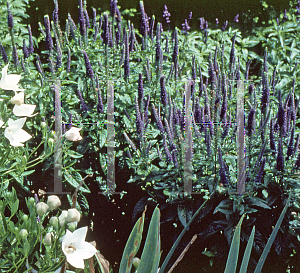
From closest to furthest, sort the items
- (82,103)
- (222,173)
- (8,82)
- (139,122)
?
1. (8,82)
2. (222,173)
3. (139,122)
4. (82,103)

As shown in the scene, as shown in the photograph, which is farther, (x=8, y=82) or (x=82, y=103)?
(x=82, y=103)

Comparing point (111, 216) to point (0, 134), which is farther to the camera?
point (111, 216)

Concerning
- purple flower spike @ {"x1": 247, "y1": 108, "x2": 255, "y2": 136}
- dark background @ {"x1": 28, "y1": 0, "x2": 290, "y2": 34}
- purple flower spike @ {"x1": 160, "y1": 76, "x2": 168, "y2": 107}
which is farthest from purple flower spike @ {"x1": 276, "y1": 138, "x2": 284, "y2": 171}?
dark background @ {"x1": 28, "y1": 0, "x2": 290, "y2": 34}

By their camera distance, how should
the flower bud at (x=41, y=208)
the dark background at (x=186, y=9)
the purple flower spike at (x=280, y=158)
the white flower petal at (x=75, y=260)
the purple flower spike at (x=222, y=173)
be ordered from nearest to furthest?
the white flower petal at (x=75, y=260)
the flower bud at (x=41, y=208)
the purple flower spike at (x=222, y=173)
the purple flower spike at (x=280, y=158)
the dark background at (x=186, y=9)

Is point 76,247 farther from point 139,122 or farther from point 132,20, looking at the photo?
point 132,20

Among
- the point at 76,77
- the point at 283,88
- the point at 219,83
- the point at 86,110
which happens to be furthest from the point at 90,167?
the point at 283,88

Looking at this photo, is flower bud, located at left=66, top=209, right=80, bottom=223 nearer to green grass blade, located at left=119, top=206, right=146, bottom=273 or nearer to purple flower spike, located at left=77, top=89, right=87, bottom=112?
green grass blade, located at left=119, top=206, right=146, bottom=273

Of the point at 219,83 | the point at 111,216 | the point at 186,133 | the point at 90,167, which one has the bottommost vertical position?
the point at 111,216

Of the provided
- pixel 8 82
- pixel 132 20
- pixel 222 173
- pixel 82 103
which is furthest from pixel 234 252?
pixel 132 20

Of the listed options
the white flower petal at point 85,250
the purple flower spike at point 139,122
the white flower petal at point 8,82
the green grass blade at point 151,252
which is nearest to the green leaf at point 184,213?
the purple flower spike at point 139,122

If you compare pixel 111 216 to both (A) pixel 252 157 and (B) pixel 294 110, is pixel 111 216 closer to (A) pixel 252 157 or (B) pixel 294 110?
(A) pixel 252 157

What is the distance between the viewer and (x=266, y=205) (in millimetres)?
1891

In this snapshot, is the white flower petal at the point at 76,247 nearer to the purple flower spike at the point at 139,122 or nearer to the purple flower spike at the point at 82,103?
the purple flower spike at the point at 139,122

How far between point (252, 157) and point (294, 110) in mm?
402
